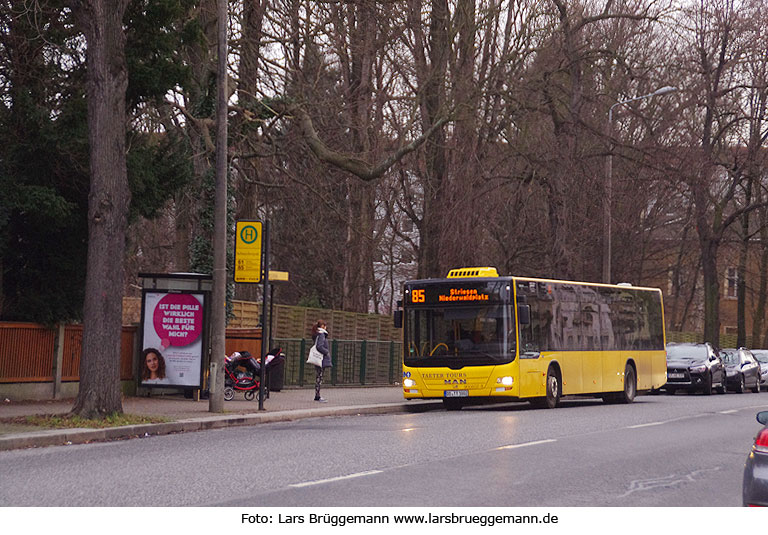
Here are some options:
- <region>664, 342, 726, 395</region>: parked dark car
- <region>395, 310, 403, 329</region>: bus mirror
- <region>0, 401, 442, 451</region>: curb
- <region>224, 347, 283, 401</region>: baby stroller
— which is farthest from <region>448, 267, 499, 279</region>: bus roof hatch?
<region>664, 342, 726, 395</region>: parked dark car

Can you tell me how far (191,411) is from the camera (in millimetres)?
21688

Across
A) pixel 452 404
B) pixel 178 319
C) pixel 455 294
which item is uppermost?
pixel 455 294

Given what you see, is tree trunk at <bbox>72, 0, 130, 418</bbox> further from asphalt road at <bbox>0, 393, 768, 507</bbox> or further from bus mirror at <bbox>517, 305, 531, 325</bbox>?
bus mirror at <bbox>517, 305, 531, 325</bbox>

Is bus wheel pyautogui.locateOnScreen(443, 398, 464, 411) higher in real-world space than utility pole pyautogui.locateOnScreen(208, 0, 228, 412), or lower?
lower

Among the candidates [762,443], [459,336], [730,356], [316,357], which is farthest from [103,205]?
[730,356]

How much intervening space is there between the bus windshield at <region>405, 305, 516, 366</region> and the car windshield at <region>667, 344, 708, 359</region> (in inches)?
546

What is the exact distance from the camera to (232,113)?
27219 mm

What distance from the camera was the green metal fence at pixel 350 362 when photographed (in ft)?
104

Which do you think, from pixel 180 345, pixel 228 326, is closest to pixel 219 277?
pixel 180 345

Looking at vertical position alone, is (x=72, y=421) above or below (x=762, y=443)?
below

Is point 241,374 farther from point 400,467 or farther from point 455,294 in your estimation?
point 400,467

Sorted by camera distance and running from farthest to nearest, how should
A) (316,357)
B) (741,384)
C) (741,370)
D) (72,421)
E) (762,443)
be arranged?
(741,370)
(741,384)
(316,357)
(72,421)
(762,443)

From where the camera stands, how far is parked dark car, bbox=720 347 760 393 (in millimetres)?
40375

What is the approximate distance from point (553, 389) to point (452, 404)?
8.52 feet
